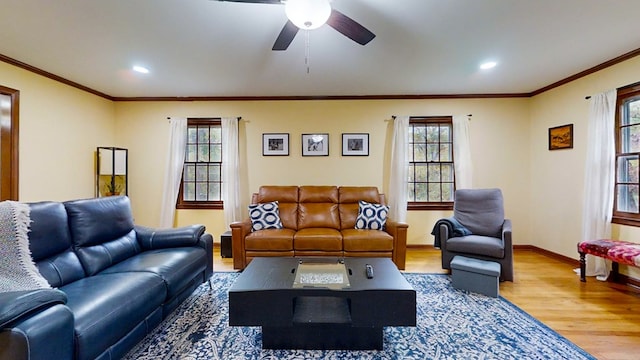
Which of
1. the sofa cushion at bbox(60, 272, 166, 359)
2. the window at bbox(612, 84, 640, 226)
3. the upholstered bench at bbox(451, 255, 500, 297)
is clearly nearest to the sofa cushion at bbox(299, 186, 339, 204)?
the upholstered bench at bbox(451, 255, 500, 297)

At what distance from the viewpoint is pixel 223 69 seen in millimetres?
3508

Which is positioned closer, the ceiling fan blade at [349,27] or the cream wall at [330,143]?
the ceiling fan blade at [349,27]

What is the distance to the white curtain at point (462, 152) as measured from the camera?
4484 millimetres

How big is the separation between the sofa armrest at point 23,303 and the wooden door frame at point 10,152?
114 inches

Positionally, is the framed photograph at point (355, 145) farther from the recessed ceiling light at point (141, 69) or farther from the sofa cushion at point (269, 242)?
the recessed ceiling light at point (141, 69)

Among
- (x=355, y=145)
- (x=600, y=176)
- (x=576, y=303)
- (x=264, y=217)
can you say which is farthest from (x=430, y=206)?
(x=264, y=217)

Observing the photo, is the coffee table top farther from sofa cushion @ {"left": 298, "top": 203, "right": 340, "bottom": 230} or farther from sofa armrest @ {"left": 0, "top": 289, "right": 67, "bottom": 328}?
sofa cushion @ {"left": 298, "top": 203, "right": 340, "bottom": 230}

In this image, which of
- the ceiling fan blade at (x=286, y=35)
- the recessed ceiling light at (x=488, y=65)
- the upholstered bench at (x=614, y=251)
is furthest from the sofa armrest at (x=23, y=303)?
the upholstered bench at (x=614, y=251)

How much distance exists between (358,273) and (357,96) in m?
3.19

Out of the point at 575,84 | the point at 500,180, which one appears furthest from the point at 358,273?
the point at 575,84

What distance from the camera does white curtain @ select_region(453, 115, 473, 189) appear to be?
4.48 meters

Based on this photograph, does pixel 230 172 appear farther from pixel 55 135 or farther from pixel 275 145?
pixel 55 135

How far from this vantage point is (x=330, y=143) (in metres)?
4.71

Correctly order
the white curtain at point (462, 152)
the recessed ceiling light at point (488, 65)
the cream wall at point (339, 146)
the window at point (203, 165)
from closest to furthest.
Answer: the recessed ceiling light at point (488, 65), the cream wall at point (339, 146), the white curtain at point (462, 152), the window at point (203, 165)
